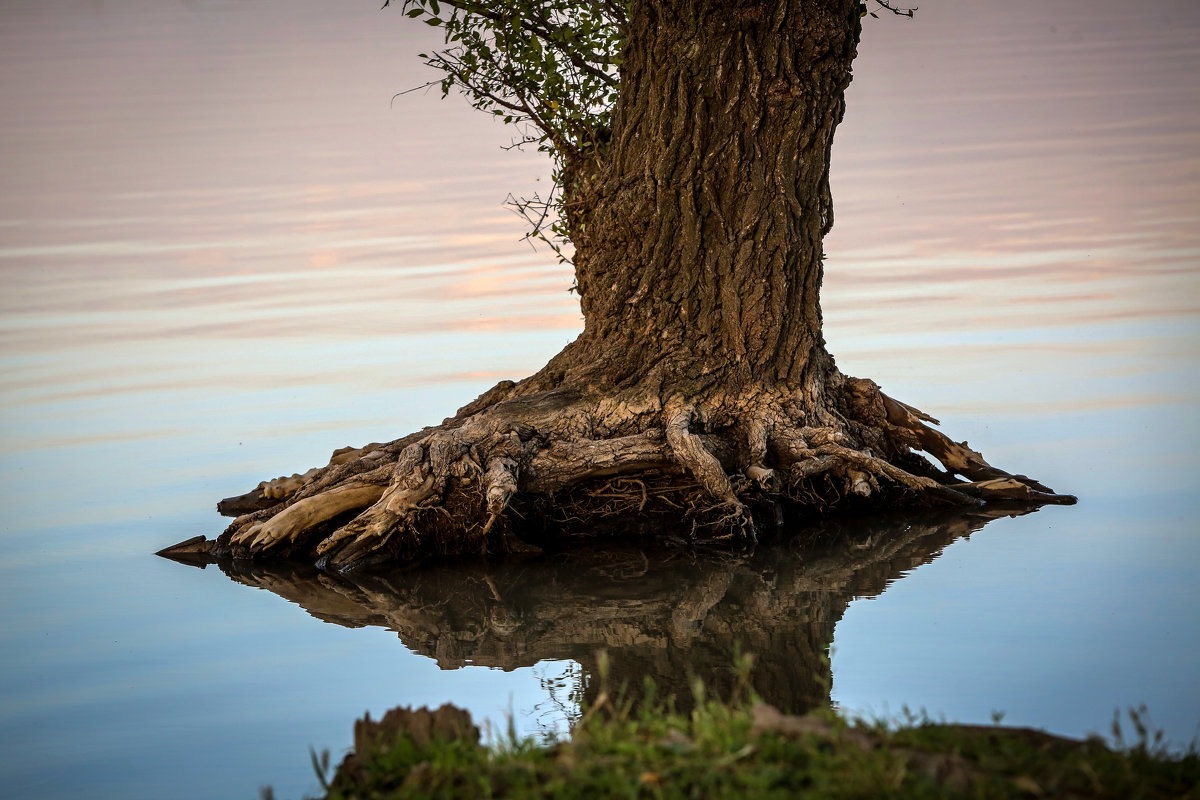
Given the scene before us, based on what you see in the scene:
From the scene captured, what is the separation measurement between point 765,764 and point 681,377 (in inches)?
191

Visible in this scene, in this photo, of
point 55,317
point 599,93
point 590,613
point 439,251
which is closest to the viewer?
point 590,613

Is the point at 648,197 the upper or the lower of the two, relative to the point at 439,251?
lower

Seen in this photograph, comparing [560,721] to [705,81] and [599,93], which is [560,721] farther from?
[599,93]

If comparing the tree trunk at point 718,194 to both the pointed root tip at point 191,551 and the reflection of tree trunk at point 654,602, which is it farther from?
the pointed root tip at point 191,551

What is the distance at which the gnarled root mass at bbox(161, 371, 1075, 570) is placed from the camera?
815 cm

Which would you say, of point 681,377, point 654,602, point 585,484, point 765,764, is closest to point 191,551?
point 585,484

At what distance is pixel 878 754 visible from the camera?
13.1ft

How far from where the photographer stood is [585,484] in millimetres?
8477

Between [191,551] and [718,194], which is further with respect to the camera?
[718,194]

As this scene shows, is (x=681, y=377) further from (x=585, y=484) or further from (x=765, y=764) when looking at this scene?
(x=765, y=764)

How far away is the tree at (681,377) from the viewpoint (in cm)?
823

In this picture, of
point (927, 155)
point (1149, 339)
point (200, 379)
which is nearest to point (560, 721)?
point (200, 379)

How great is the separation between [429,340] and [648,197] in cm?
578

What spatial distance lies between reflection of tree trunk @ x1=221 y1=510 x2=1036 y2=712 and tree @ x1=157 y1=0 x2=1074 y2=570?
1.03 feet
